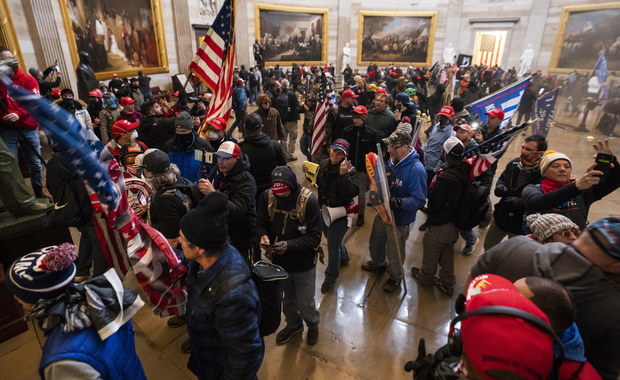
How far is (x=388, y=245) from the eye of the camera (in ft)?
13.3

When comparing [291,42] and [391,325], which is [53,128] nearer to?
[391,325]

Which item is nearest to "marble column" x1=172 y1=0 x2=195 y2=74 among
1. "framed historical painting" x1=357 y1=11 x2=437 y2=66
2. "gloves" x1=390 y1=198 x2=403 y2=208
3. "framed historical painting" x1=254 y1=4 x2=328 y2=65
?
"framed historical painting" x1=254 y1=4 x2=328 y2=65

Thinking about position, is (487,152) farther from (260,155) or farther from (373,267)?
(260,155)

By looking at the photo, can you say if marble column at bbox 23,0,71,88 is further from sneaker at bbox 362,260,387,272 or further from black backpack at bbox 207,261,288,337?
black backpack at bbox 207,261,288,337

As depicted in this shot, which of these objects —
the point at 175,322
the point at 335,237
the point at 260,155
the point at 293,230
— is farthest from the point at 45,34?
the point at 293,230

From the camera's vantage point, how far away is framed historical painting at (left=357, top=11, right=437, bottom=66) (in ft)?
82.4

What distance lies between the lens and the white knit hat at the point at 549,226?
2334mm

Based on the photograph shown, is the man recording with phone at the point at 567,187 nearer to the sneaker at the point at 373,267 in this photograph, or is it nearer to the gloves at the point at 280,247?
the sneaker at the point at 373,267

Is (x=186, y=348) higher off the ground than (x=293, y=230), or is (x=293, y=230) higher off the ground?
(x=293, y=230)

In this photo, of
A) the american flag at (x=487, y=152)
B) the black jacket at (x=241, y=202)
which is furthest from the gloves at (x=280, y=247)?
the american flag at (x=487, y=152)

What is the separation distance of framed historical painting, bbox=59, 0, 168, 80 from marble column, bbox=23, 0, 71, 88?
642mm

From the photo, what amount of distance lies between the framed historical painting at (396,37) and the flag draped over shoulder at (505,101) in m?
22.0

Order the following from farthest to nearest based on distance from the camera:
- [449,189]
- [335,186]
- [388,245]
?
[388,245] < [335,186] < [449,189]

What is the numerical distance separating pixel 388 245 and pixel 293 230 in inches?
62.9
